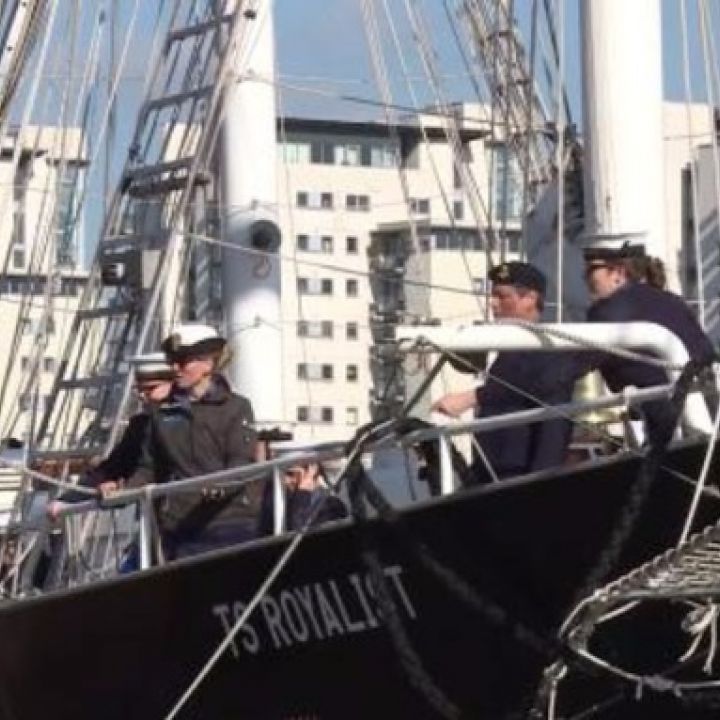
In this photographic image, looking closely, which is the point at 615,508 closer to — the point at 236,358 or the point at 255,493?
the point at 255,493

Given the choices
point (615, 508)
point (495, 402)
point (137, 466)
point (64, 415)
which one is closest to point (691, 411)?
point (615, 508)

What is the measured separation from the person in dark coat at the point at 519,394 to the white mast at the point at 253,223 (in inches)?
251

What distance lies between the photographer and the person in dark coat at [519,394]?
1107cm

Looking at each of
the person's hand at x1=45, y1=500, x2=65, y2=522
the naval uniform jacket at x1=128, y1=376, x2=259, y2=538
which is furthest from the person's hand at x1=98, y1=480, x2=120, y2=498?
the person's hand at x1=45, y1=500, x2=65, y2=522

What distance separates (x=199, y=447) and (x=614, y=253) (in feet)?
7.81

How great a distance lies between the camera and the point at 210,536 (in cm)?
1256

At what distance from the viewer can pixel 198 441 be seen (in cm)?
1279

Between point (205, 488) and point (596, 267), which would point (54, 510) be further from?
point (596, 267)

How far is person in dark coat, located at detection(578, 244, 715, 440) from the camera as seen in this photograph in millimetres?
10773

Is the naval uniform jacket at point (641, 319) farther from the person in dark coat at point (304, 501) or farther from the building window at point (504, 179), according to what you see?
the building window at point (504, 179)

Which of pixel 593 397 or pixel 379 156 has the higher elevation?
pixel 379 156

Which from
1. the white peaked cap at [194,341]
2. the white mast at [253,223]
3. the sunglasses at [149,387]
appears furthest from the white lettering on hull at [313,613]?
the white mast at [253,223]

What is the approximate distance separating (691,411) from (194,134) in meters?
8.56

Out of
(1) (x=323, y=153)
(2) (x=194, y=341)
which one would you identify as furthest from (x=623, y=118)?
(1) (x=323, y=153)
